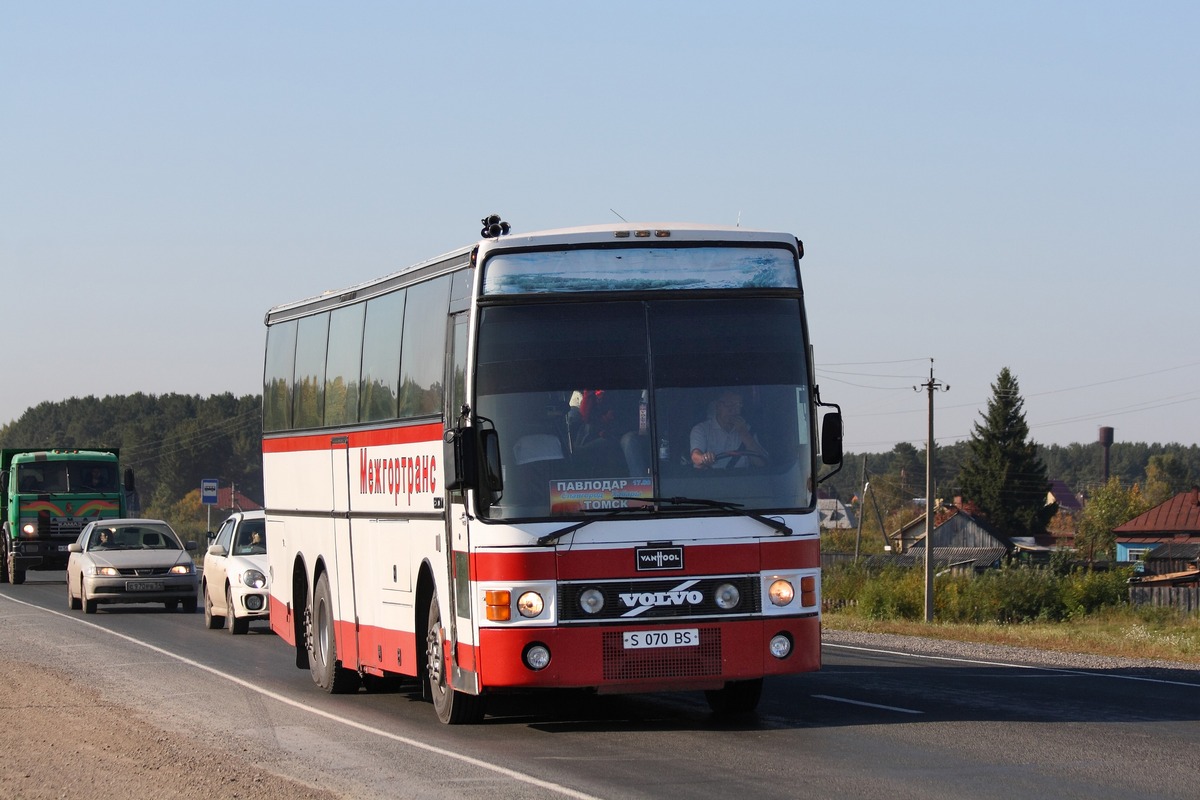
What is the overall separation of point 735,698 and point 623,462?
8.96 feet

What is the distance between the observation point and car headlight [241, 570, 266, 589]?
25.1 metres

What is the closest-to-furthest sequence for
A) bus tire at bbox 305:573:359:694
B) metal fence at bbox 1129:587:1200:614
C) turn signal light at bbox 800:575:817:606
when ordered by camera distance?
turn signal light at bbox 800:575:817:606 → bus tire at bbox 305:573:359:694 → metal fence at bbox 1129:587:1200:614

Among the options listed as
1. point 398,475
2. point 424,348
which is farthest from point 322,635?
point 424,348

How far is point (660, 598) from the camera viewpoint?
39.6ft

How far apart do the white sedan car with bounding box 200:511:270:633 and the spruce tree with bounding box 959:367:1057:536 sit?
3921 inches

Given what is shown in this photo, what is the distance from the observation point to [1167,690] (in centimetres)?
1605

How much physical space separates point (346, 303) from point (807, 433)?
223 inches

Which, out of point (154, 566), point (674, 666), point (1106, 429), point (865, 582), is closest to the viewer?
point (674, 666)

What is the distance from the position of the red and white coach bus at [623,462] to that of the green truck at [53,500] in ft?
103

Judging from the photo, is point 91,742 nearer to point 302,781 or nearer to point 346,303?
point 302,781

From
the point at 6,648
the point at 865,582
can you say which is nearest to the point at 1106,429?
the point at 865,582

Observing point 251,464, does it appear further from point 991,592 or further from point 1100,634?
point 1100,634

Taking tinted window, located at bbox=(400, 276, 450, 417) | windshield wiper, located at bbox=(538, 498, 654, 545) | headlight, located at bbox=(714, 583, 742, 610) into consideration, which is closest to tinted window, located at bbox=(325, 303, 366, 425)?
tinted window, located at bbox=(400, 276, 450, 417)

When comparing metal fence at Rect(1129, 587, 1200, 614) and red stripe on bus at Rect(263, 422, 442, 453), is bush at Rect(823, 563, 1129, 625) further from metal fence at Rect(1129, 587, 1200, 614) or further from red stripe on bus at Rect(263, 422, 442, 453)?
red stripe on bus at Rect(263, 422, 442, 453)
